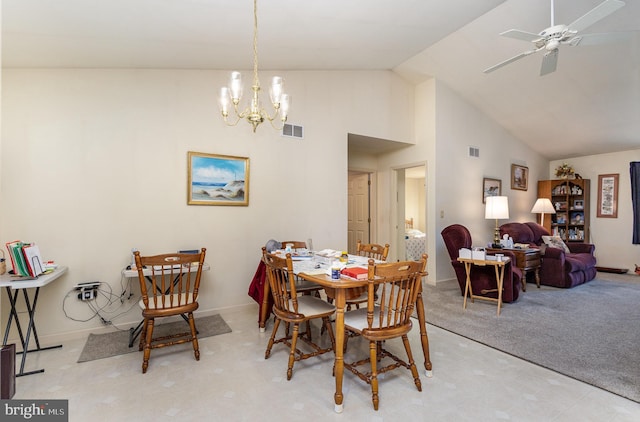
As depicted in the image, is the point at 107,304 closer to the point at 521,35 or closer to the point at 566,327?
the point at 521,35

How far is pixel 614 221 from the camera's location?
652 cm

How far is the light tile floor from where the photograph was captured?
191 centimetres

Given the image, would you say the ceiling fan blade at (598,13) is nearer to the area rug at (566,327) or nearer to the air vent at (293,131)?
the area rug at (566,327)

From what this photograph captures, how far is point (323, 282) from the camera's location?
2.08 meters

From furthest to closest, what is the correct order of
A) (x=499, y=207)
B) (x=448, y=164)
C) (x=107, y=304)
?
(x=448, y=164), (x=499, y=207), (x=107, y=304)

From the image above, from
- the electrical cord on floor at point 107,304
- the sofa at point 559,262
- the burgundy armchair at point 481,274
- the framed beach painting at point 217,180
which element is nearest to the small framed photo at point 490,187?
the sofa at point 559,262

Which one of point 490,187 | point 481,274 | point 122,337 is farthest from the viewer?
point 490,187

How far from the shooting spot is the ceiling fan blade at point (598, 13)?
6.85 feet

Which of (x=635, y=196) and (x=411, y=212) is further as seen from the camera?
(x=411, y=212)

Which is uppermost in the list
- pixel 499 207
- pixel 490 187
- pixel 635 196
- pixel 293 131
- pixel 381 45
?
pixel 381 45

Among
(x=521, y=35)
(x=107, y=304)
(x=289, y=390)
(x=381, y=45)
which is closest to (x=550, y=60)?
(x=521, y=35)

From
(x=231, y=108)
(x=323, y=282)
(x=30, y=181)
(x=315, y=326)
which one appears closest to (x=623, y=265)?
(x=315, y=326)

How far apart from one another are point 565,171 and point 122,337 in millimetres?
8635

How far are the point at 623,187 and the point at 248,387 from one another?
8045 millimetres
